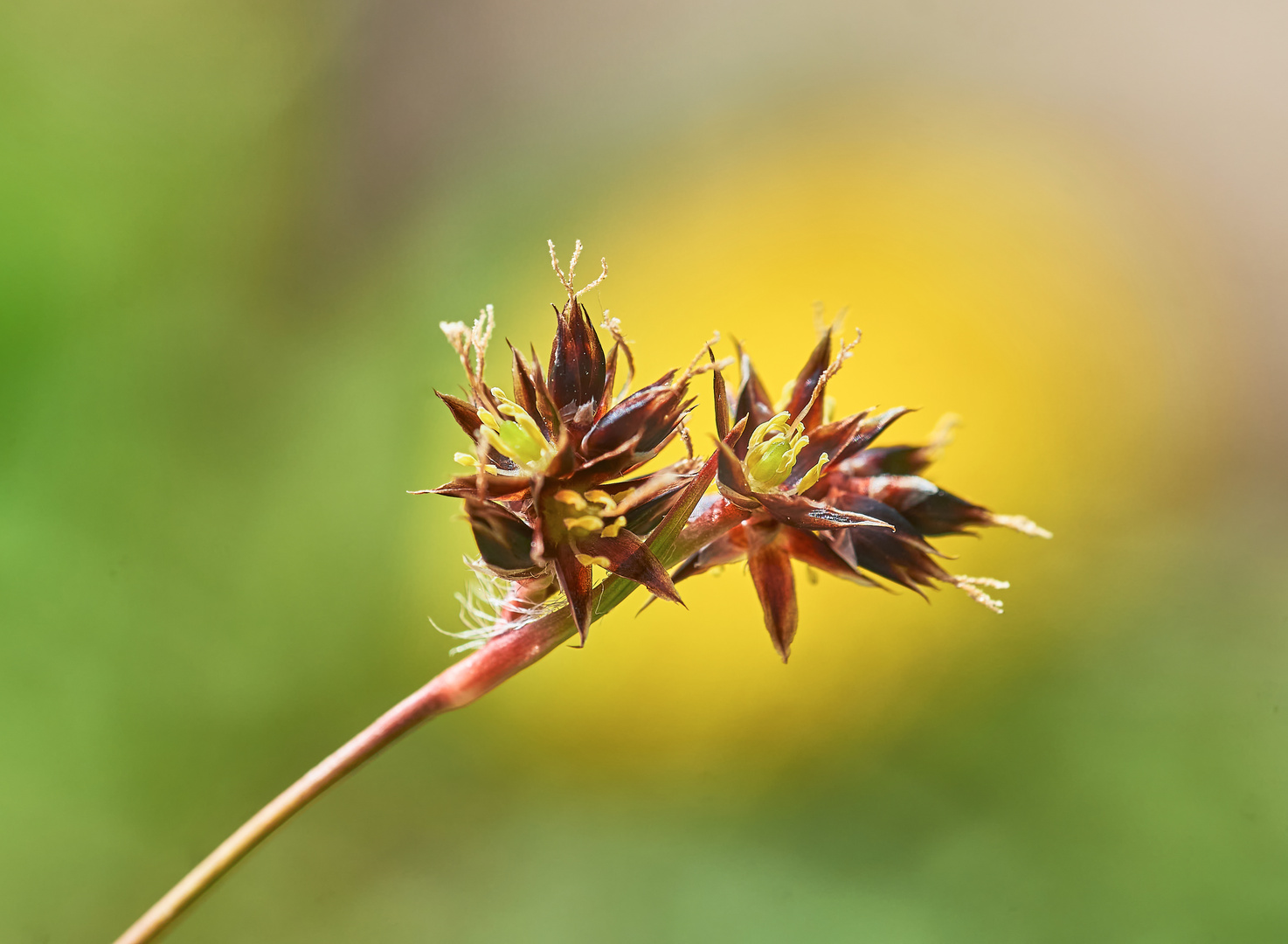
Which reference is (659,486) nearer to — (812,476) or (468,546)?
(812,476)

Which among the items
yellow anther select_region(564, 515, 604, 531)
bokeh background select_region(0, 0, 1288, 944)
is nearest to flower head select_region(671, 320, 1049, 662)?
yellow anther select_region(564, 515, 604, 531)

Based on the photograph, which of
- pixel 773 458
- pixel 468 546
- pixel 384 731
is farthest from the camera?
pixel 468 546

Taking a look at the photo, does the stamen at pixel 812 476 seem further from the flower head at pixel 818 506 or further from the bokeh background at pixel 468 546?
the bokeh background at pixel 468 546

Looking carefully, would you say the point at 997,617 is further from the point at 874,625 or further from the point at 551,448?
the point at 551,448

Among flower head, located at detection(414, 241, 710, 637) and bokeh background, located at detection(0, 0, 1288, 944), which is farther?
bokeh background, located at detection(0, 0, 1288, 944)

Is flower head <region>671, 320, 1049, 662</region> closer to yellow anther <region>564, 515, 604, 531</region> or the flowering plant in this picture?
the flowering plant

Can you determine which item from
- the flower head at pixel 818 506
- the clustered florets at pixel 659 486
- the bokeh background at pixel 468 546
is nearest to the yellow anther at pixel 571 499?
the clustered florets at pixel 659 486

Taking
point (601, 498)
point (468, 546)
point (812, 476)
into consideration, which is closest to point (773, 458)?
point (812, 476)
